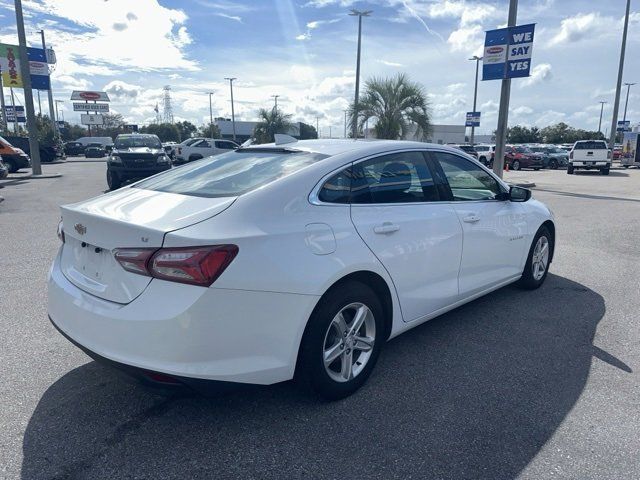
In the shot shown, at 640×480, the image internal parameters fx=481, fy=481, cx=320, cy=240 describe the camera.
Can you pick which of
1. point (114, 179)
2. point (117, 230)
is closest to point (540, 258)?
point (117, 230)

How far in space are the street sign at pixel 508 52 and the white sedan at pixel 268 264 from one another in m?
13.2

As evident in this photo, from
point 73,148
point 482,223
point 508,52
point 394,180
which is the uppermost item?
point 508,52

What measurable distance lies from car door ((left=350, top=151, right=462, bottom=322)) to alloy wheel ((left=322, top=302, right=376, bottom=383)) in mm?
350

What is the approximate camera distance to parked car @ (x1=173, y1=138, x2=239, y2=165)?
2850 cm

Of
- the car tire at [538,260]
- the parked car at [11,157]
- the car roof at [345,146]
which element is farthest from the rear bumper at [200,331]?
the parked car at [11,157]

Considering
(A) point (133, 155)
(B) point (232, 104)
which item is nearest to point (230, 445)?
(A) point (133, 155)

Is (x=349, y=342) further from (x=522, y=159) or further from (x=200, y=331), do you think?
(x=522, y=159)

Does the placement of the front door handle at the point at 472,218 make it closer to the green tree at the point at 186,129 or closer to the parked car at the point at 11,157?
the parked car at the point at 11,157

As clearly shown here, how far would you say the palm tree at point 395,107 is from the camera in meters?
22.4

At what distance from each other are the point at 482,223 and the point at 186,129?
109 metres

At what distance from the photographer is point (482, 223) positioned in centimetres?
412

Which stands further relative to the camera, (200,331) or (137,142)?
(137,142)

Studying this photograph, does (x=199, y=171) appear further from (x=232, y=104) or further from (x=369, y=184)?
(x=232, y=104)

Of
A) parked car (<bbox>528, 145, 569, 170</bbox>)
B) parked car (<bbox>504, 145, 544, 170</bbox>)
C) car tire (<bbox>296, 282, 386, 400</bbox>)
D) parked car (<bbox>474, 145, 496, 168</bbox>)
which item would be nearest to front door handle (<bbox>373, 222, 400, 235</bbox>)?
car tire (<bbox>296, 282, 386, 400</bbox>)
